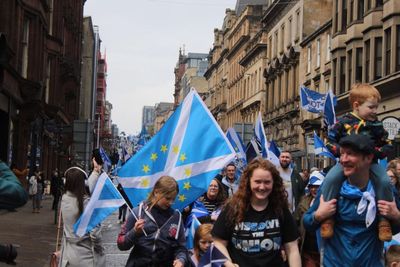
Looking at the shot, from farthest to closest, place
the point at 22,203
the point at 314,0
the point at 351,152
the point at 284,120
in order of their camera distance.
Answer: the point at 284,120, the point at 314,0, the point at 351,152, the point at 22,203

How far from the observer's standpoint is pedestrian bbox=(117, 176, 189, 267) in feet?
21.7

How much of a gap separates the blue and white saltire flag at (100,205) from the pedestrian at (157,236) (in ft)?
4.35

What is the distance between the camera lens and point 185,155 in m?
7.83

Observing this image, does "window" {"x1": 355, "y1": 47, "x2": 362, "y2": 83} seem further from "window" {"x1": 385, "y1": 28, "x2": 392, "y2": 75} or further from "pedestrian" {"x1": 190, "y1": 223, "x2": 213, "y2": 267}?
"pedestrian" {"x1": 190, "y1": 223, "x2": 213, "y2": 267}

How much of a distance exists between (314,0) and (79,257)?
49.5 m

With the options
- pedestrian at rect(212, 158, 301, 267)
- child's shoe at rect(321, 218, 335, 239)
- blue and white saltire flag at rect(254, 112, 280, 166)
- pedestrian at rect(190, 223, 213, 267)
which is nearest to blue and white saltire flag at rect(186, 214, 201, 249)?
pedestrian at rect(190, 223, 213, 267)

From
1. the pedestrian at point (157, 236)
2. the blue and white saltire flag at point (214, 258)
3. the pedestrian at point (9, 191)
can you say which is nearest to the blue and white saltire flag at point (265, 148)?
the pedestrian at point (157, 236)

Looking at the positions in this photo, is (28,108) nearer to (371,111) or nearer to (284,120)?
(284,120)

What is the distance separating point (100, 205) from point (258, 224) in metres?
3.26

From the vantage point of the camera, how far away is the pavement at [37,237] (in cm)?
1442

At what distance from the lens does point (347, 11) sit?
1628 inches

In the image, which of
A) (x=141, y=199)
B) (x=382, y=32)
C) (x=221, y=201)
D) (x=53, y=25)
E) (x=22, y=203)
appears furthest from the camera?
(x=53, y=25)

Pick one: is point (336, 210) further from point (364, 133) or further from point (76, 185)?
Answer: point (76, 185)

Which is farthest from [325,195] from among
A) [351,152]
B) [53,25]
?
[53,25]
